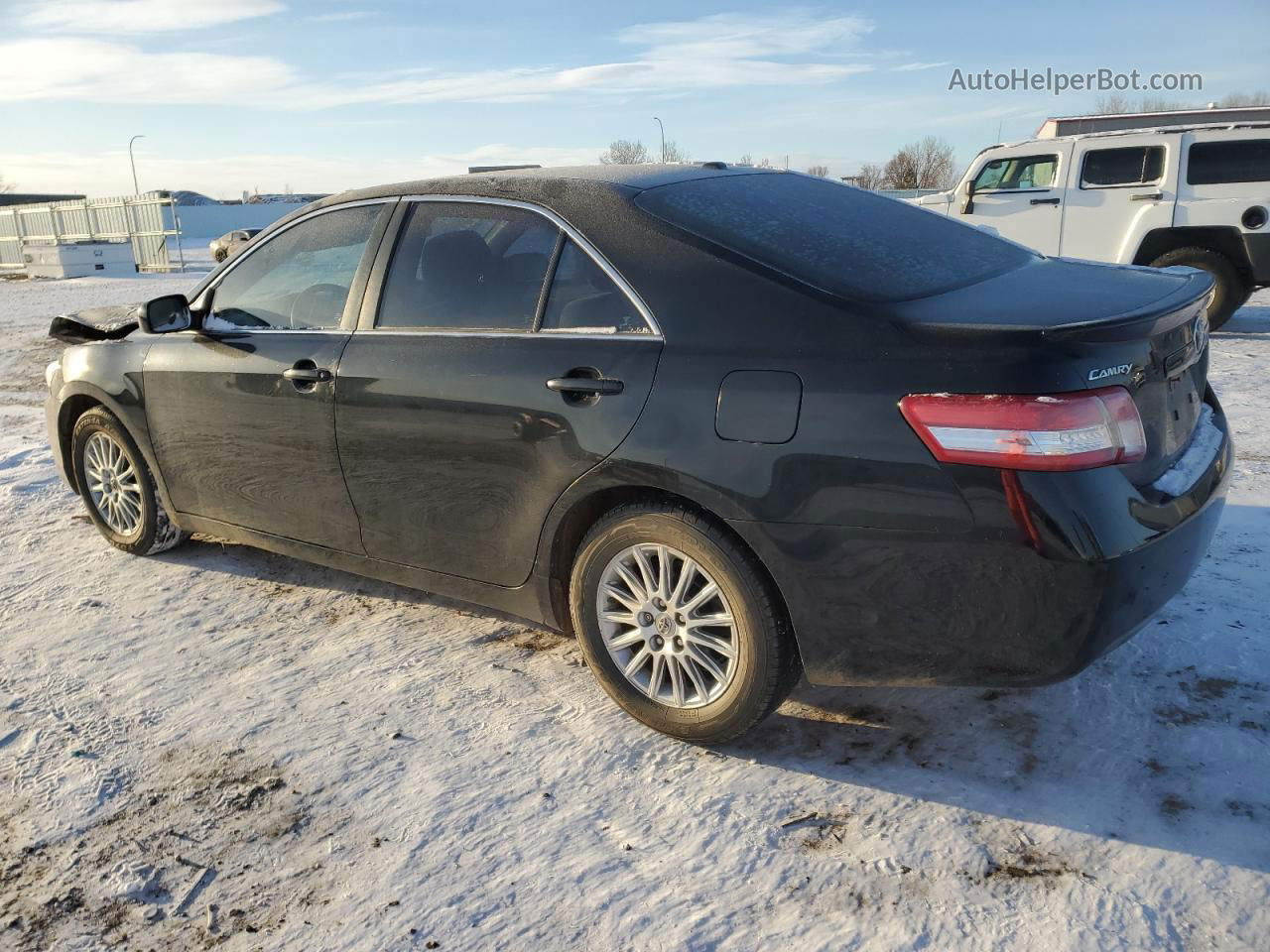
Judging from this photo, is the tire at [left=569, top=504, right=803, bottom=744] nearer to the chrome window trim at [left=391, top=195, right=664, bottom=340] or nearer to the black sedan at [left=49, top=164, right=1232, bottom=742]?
the black sedan at [left=49, top=164, right=1232, bottom=742]

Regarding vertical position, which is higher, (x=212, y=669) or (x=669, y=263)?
(x=669, y=263)

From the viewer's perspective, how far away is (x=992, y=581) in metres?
2.47

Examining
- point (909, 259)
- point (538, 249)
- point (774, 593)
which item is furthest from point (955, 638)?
point (538, 249)

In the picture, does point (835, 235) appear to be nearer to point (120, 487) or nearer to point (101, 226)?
point (120, 487)

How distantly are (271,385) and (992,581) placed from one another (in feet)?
8.80

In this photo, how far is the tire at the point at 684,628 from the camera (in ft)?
9.18

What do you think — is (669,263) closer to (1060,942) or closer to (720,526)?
(720,526)

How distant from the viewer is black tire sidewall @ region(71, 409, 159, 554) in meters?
4.63

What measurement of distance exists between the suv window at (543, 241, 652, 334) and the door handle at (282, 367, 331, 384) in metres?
0.97

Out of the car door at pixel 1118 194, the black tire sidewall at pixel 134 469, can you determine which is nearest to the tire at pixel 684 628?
the black tire sidewall at pixel 134 469

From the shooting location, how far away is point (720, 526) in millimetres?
2826

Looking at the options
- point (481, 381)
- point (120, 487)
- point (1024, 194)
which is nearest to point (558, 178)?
point (481, 381)

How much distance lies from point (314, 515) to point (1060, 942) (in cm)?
283

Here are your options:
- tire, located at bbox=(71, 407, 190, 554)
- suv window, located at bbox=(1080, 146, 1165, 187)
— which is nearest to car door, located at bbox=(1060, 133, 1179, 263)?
suv window, located at bbox=(1080, 146, 1165, 187)
